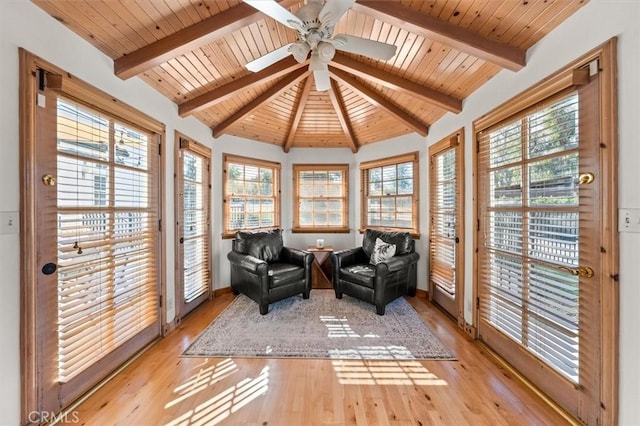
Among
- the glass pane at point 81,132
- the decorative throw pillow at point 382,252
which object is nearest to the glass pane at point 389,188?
the decorative throw pillow at point 382,252

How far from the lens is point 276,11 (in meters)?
1.40

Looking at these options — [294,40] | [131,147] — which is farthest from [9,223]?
[294,40]

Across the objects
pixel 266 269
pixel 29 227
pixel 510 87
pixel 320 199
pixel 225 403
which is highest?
pixel 510 87

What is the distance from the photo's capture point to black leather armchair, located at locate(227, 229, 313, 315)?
2.94 m

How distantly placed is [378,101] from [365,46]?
1.47m

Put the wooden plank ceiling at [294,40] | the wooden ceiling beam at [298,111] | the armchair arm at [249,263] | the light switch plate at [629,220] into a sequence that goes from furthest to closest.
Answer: the wooden ceiling beam at [298,111] → the armchair arm at [249,263] → the wooden plank ceiling at [294,40] → the light switch plate at [629,220]

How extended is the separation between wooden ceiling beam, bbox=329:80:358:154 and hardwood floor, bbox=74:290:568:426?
3.07 meters

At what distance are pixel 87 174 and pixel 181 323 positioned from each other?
186 cm

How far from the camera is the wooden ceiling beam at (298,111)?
3.08 meters

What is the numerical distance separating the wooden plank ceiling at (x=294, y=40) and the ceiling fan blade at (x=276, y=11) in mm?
404

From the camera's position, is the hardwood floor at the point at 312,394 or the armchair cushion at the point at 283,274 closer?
the hardwood floor at the point at 312,394

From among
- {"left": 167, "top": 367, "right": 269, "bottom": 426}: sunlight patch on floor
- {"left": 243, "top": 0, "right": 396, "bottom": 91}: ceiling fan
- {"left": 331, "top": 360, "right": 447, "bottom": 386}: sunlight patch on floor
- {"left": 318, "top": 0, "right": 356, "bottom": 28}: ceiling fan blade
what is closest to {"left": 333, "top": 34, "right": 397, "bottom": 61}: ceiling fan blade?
{"left": 243, "top": 0, "right": 396, "bottom": 91}: ceiling fan

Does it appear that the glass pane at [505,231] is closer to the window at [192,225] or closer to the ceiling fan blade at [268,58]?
the ceiling fan blade at [268,58]

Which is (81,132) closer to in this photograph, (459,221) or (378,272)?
(378,272)
